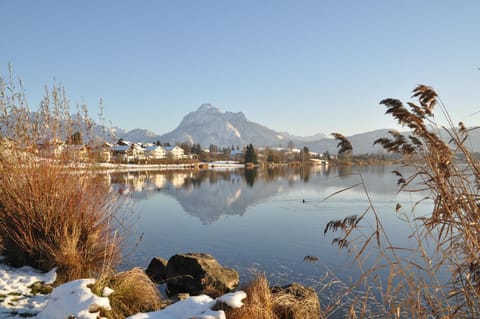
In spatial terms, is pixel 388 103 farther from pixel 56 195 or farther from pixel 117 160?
pixel 117 160

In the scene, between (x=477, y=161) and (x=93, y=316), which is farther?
(x=93, y=316)

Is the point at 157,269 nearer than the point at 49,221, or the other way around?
the point at 49,221

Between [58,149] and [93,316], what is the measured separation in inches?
169

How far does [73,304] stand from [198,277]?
16.3ft

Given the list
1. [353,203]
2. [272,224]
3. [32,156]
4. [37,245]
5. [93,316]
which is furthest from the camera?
[353,203]

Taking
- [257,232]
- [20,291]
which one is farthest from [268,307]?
[257,232]

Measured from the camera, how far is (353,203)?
2272cm

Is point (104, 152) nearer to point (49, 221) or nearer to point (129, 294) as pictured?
point (49, 221)

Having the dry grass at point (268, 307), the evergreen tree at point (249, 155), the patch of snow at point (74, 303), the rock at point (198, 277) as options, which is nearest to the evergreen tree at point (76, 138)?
the rock at point (198, 277)

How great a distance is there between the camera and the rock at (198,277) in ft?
26.5

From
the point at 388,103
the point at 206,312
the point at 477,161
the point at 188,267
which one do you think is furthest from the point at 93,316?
the point at 188,267

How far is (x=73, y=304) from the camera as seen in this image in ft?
11.9

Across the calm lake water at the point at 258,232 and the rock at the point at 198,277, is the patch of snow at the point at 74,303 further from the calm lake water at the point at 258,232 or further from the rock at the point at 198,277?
the rock at the point at 198,277

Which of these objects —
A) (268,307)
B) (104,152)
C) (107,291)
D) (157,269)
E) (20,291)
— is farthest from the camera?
(157,269)
